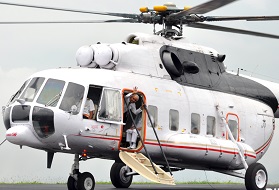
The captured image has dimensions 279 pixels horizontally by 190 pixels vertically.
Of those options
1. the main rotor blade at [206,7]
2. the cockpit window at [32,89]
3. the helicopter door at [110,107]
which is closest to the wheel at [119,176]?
the helicopter door at [110,107]

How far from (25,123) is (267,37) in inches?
365

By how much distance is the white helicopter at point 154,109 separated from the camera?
705 inches

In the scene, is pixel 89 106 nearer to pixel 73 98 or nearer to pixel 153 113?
pixel 73 98

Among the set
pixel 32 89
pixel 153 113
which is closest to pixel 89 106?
pixel 32 89

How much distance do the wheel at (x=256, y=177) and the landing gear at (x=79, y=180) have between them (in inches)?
203

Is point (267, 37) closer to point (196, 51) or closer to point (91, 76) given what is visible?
point (196, 51)

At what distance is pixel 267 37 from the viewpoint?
906 inches

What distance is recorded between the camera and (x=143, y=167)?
61.3 feet

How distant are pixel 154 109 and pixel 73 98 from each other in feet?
8.97

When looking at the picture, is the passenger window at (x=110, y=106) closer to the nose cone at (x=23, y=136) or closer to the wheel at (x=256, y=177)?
the nose cone at (x=23, y=136)

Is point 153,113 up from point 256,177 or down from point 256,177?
up

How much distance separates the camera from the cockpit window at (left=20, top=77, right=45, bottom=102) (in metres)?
18.2

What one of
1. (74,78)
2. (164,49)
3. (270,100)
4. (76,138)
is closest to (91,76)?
(74,78)

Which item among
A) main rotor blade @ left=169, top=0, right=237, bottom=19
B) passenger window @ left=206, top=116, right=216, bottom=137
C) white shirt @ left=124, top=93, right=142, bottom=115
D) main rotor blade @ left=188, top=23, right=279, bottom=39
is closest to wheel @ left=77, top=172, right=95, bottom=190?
white shirt @ left=124, top=93, right=142, bottom=115
